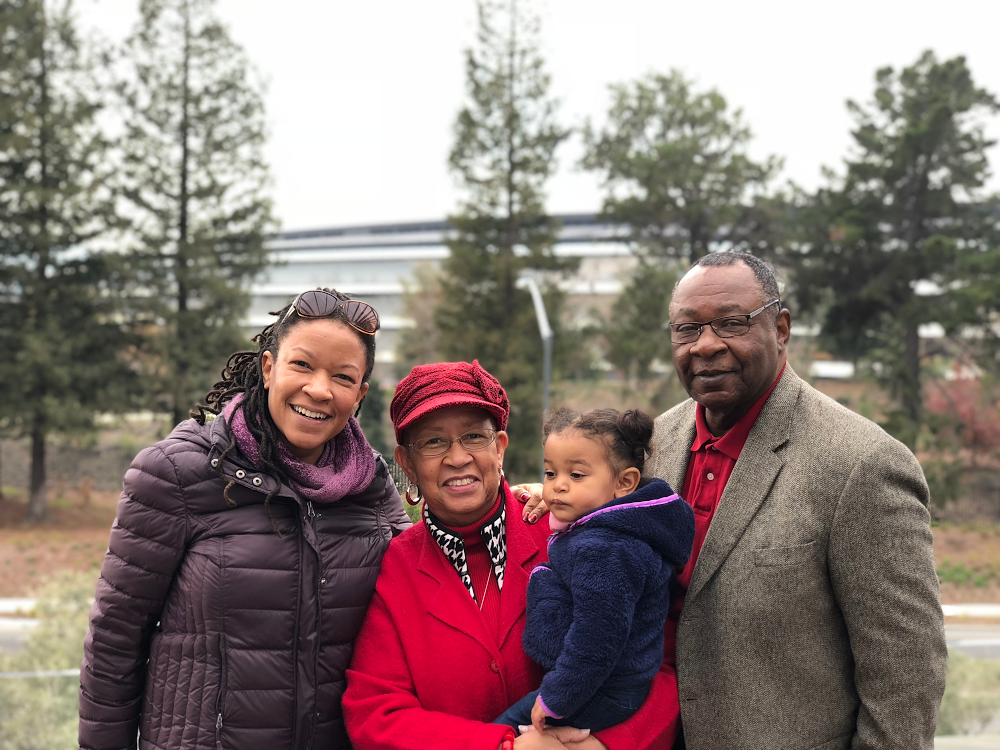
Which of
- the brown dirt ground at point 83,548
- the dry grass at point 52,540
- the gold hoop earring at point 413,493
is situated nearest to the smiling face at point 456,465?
the gold hoop earring at point 413,493

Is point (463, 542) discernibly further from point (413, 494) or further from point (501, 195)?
point (501, 195)

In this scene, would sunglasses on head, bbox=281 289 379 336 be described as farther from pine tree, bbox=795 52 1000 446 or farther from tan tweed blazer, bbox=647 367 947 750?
pine tree, bbox=795 52 1000 446

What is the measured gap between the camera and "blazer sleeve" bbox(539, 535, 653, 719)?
7.55 ft

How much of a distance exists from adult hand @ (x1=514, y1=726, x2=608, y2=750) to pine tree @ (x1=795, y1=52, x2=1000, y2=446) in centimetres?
2209

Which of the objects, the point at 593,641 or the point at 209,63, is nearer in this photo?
the point at 593,641

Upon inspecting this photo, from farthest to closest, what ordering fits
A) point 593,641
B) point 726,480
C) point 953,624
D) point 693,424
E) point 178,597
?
point 953,624
point 693,424
point 726,480
point 178,597
point 593,641

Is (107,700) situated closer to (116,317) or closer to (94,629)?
(94,629)

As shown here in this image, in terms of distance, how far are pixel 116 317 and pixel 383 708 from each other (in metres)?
26.6

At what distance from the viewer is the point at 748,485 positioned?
251 centimetres

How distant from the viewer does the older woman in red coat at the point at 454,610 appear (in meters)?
2.40

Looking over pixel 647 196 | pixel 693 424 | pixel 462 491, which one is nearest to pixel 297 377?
pixel 462 491

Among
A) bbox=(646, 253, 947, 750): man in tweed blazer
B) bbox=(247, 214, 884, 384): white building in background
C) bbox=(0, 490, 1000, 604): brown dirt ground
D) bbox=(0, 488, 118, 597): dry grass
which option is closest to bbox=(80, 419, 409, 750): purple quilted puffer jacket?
bbox=(646, 253, 947, 750): man in tweed blazer

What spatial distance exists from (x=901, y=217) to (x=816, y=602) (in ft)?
79.8

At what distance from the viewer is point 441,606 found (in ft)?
8.25
